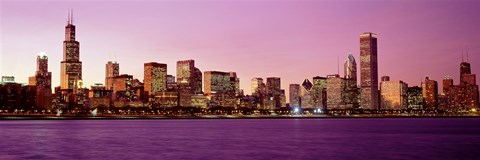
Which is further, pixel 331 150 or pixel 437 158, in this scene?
pixel 331 150

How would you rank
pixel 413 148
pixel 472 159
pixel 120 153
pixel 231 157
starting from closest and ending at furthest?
pixel 472 159 < pixel 231 157 < pixel 120 153 < pixel 413 148

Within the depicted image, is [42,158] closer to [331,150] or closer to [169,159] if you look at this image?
[169,159]

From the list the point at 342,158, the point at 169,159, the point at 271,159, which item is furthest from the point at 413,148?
the point at 169,159

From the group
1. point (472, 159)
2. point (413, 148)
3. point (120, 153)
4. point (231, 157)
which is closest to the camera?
point (472, 159)

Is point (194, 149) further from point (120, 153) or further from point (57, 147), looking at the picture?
point (57, 147)

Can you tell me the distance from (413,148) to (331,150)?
9128 mm

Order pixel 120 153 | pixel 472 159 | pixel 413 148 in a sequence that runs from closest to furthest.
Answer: pixel 472 159 → pixel 120 153 → pixel 413 148

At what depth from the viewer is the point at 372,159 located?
173 feet

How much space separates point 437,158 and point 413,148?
420 inches

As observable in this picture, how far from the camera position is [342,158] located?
54719 mm

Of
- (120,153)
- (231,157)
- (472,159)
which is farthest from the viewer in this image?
(120,153)

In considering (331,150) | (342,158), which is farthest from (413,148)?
(342,158)

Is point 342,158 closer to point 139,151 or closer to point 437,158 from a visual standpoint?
point 437,158

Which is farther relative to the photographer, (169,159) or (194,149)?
(194,149)
